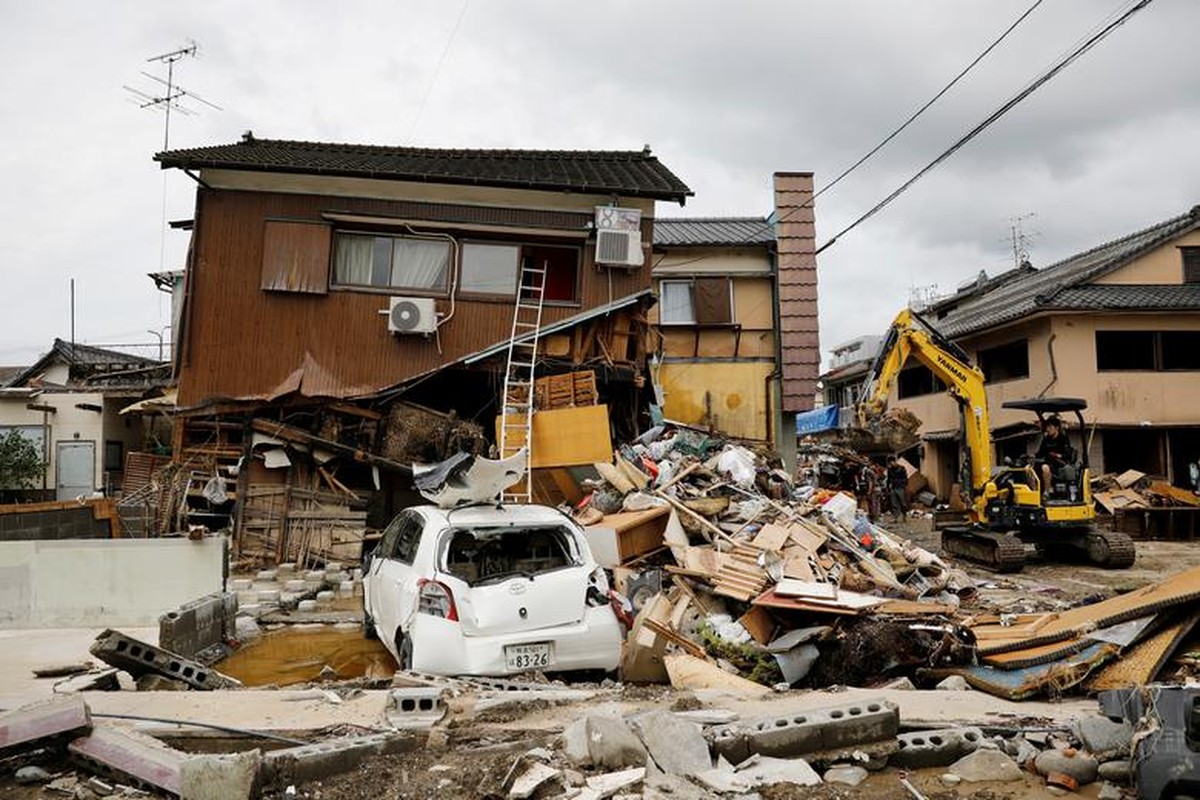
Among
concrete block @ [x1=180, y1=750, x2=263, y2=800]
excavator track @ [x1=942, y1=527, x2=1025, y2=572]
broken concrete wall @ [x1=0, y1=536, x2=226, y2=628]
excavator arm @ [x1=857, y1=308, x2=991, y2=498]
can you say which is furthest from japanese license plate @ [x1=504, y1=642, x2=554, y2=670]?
excavator arm @ [x1=857, y1=308, x2=991, y2=498]

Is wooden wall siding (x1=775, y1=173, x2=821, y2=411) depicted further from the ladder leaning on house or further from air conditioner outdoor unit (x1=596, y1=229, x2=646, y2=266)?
the ladder leaning on house

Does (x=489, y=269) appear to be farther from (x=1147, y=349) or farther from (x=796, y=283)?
(x=1147, y=349)

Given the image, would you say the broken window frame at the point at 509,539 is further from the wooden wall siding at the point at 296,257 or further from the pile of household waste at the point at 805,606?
the wooden wall siding at the point at 296,257

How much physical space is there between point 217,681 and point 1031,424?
21.0 meters

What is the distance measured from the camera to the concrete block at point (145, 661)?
575cm

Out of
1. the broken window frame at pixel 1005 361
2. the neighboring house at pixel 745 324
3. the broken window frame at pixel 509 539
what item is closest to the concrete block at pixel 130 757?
the broken window frame at pixel 509 539

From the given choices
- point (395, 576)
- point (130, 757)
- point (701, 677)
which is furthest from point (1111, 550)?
point (130, 757)

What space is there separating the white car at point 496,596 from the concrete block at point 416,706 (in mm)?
1127

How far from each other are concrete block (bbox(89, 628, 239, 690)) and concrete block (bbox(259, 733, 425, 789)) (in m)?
Result: 2.54

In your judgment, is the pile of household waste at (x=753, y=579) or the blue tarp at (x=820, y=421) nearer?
the pile of household waste at (x=753, y=579)

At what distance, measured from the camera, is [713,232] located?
21.2m

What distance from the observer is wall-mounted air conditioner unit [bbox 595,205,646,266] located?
49.6ft

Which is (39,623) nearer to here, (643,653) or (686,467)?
(643,653)

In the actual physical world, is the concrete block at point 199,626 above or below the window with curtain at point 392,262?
below
